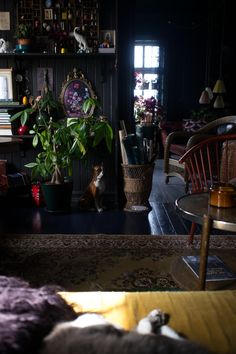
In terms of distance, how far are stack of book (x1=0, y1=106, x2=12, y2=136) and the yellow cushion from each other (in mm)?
3190

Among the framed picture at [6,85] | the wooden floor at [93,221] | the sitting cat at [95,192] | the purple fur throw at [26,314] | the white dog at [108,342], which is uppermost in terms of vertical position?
the framed picture at [6,85]

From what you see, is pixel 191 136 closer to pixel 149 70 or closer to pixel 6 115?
pixel 6 115

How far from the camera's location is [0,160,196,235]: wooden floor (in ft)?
10.9

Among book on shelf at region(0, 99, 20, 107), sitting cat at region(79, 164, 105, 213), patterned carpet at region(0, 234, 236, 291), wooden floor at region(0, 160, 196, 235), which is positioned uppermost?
book on shelf at region(0, 99, 20, 107)

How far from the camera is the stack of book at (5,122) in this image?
13.1 feet

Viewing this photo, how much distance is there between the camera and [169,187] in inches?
207

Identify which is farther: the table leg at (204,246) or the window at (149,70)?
the window at (149,70)

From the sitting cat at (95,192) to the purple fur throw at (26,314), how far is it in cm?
279

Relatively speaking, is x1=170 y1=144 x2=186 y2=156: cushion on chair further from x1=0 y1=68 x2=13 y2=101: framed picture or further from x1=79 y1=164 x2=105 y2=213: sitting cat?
x1=0 y1=68 x2=13 y2=101: framed picture

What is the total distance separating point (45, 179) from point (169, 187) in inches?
73.5

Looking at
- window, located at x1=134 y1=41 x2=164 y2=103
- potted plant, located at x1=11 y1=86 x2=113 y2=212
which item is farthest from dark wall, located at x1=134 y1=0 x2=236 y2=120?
potted plant, located at x1=11 y1=86 x2=113 y2=212

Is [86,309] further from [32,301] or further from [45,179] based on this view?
[45,179]

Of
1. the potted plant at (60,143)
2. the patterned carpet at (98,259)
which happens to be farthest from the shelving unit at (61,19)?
the patterned carpet at (98,259)

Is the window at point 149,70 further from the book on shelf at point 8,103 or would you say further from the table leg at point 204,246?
the table leg at point 204,246
